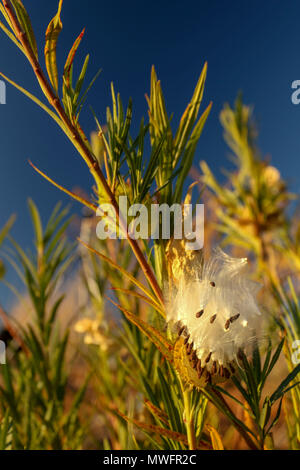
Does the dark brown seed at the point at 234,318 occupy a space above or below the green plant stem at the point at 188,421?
above

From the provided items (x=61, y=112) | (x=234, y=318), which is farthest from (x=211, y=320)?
(x=61, y=112)

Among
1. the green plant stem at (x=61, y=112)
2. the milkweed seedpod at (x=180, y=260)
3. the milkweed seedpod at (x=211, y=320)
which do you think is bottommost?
the milkweed seedpod at (x=211, y=320)

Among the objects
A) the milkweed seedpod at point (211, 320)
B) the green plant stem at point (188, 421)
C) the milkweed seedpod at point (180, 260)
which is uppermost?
the milkweed seedpod at point (180, 260)

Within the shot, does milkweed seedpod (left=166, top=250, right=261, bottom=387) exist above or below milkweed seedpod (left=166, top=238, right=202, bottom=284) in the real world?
below

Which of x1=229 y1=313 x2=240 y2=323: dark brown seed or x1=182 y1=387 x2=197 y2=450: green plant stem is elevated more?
x1=229 y1=313 x2=240 y2=323: dark brown seed

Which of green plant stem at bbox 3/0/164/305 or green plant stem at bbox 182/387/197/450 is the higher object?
green plant stem at bbox 3/0/164/305

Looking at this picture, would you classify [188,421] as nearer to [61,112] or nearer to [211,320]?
[211,320]

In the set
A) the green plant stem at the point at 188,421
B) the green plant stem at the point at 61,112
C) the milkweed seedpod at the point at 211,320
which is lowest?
the green plant stem at the point at 188,421

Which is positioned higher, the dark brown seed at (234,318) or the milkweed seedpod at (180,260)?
the milkweed seedpod at (180,260)

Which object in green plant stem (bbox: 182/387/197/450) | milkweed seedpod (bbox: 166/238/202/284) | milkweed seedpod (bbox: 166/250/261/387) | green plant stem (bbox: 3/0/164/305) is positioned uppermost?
green plant stem (bbox: 3/0/164/305)

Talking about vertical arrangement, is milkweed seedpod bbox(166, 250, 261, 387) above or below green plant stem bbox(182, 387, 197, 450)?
above
